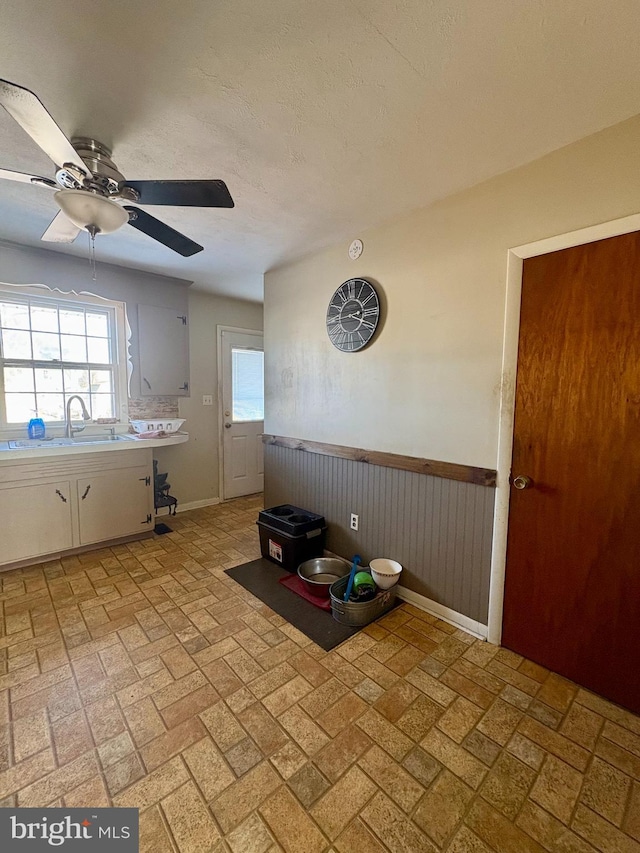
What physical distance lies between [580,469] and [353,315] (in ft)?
5.40

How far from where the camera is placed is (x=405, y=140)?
5.16 feet

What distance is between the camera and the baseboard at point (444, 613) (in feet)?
6.62

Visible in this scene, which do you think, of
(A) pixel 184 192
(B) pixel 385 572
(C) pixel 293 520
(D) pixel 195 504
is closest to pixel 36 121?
(A) pixel 184 192

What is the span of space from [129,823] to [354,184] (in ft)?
9.09

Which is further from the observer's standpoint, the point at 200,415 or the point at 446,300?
the point at 200,415

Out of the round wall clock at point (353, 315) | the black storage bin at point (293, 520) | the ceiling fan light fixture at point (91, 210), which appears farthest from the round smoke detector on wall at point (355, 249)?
A: the black storage bin at point (293, 520)

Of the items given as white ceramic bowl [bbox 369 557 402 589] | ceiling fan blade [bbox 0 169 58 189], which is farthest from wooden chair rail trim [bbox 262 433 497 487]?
ceiling fan blade [bbox 0 169 58 189]

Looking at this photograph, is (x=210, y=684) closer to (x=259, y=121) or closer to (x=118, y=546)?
(x=118, y=546)

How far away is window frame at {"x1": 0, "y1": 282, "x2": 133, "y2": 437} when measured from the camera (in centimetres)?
294

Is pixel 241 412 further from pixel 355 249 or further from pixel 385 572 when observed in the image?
pixel 385 572

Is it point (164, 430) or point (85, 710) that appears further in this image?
point (164, 430)

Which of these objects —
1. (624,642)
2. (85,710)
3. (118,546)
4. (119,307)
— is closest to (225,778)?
(85,710)

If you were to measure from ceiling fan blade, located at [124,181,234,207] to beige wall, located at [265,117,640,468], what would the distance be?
3.81ft

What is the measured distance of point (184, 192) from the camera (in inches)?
59.3
